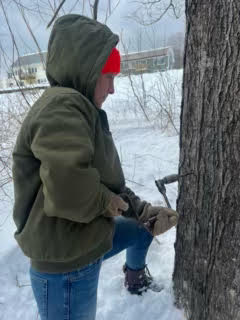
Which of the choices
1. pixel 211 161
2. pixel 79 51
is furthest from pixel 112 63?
pixel 211 161

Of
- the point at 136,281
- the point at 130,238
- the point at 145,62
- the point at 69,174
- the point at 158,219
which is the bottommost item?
the point at 136,281

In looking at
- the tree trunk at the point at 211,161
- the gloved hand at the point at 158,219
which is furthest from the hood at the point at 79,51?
the gloved hand at the point at 158,219

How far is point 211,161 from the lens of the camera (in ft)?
4.41

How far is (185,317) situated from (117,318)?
43cm

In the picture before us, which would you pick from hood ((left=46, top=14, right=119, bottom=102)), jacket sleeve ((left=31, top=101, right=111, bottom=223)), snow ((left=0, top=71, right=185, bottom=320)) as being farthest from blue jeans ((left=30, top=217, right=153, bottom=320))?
hood ((left=46, top=14, right=119, bottom=102))

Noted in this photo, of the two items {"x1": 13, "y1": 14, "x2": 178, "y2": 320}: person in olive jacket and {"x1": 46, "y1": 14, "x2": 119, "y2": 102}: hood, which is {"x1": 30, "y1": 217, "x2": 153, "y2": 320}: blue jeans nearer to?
{"x1": 13, "y1": 14, "x2": 178, "y2": 320}: person in olive jacket

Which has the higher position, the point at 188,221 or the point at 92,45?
the point at 92,45

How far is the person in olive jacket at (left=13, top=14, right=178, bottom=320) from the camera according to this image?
3.21ft

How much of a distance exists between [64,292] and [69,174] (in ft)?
2.02

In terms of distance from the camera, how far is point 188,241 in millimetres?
1607

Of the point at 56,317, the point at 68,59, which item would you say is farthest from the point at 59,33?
the point at 56,317

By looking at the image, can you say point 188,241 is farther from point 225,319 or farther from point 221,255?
point 225,319

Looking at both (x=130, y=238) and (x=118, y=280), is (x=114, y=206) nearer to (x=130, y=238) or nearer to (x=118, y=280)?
(x=130, y=238)

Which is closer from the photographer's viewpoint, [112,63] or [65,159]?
[65,159]
